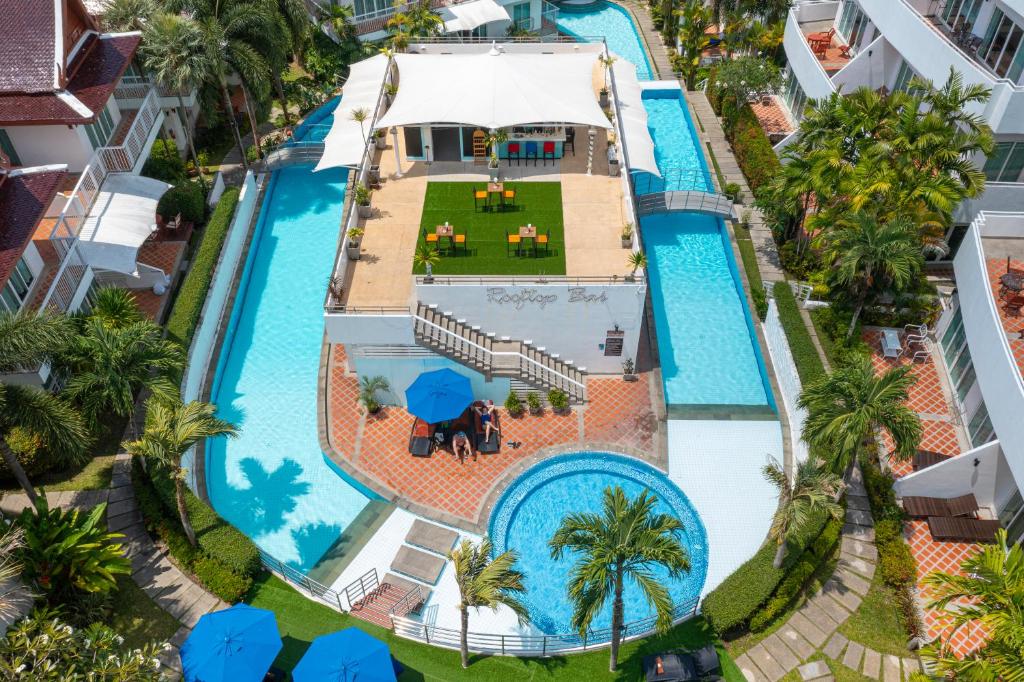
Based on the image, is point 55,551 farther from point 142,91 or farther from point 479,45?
point 479,45

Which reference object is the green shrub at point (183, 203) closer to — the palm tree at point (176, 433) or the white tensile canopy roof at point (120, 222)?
the white tensile canopy roof at point (120, 222)

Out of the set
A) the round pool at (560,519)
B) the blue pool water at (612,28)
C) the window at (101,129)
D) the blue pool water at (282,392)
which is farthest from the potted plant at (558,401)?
the blue pool water at (612,28)

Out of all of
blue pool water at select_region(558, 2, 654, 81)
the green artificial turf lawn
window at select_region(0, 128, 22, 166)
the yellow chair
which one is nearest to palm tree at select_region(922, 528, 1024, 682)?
the green artificial turf lawn

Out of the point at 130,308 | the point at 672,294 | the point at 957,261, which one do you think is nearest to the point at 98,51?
the point at 130,308

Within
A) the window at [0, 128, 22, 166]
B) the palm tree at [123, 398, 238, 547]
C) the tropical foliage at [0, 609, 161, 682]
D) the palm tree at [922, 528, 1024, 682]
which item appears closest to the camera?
the palm tree at [922, 528, 1024, 682]

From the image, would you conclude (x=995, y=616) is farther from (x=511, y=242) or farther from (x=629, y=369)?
(x=511, y=242)

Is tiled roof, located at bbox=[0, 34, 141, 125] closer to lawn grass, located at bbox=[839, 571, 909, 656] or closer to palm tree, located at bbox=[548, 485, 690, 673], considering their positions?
palm tree, located at bbox=[548, 485, 690, 673]

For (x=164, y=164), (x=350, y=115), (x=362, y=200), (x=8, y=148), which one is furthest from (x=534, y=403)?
(x=8, y=148)
